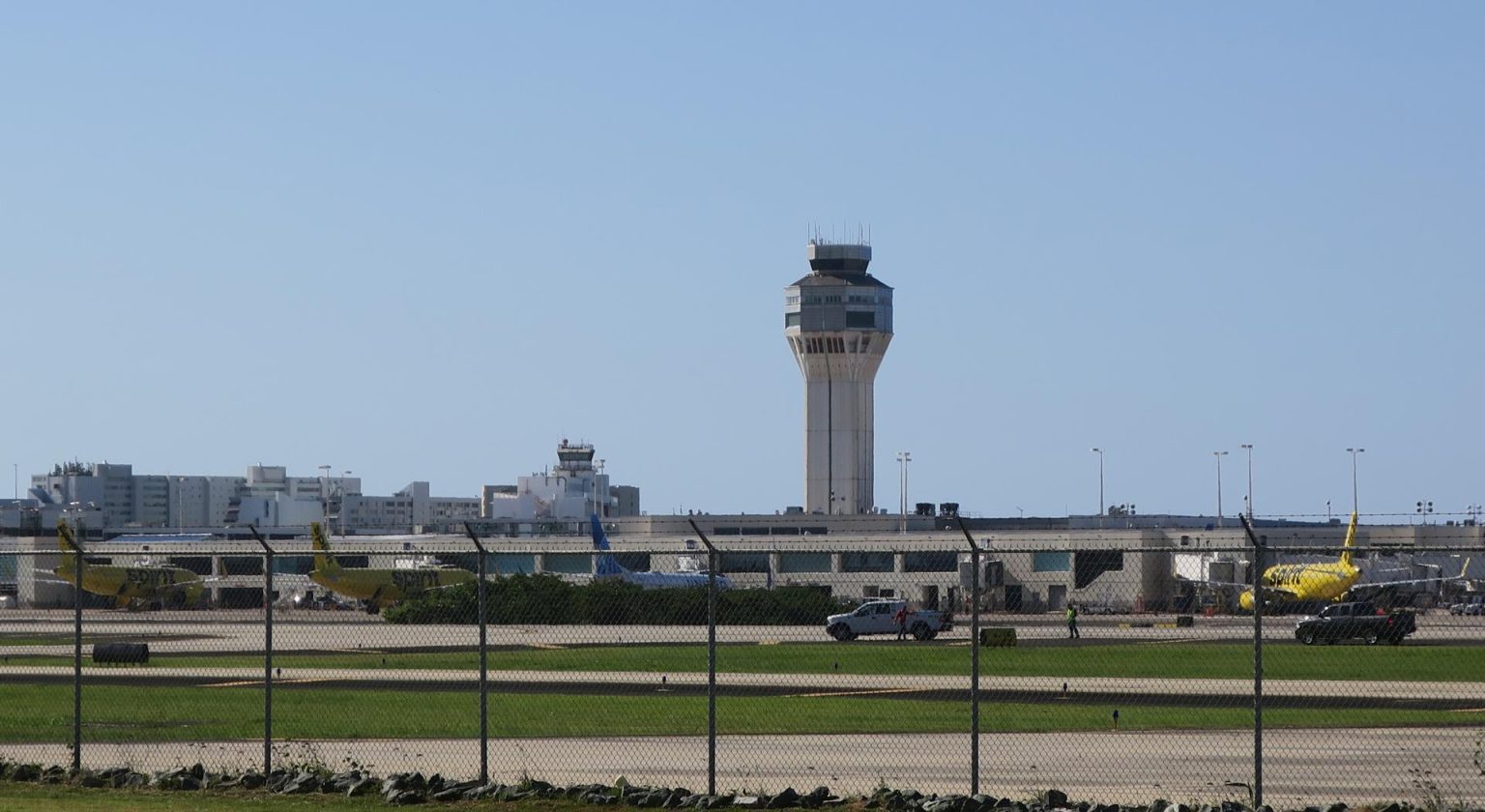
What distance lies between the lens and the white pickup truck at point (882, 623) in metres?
65.4

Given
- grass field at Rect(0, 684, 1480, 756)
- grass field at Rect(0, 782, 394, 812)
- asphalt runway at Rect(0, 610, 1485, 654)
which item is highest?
grass field at Rect(0, 782, 394, 812)

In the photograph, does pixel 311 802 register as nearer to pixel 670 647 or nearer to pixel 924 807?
pixel 924 807

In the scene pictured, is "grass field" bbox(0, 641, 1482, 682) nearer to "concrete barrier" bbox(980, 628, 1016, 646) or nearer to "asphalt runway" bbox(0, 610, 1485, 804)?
"concrete barrier" bbox(980, 628, 1016, 646)

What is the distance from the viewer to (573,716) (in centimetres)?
3416

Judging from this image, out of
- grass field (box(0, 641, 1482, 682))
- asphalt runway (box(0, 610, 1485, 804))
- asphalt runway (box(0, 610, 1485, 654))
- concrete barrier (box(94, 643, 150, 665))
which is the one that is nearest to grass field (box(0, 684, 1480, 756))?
asphalt runway (box(0, 610, 1485, 804))

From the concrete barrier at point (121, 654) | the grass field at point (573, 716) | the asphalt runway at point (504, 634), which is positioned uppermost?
the grass field at point (573, 716)

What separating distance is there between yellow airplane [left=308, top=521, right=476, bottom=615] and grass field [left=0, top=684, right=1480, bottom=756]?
51656mm

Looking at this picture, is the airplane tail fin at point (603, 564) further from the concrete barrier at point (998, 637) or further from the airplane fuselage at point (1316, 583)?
the concrete barrier at point (998, 637)

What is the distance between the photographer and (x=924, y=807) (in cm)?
2052

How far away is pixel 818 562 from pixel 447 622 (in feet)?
186

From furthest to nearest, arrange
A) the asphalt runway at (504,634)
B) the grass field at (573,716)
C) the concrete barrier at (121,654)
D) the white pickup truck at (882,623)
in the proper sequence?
1. the white pickup truck at (882,623)
2. the asphalt runway at (504,634)
3. the concrete barrier at (121,654)
4. the grass field at (573,716)

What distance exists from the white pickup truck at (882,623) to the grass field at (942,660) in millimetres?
4198

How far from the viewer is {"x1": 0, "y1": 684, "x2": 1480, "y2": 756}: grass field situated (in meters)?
31.5

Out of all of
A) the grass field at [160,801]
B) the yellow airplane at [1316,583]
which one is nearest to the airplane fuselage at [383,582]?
the yellow airplane at [1316,583]
